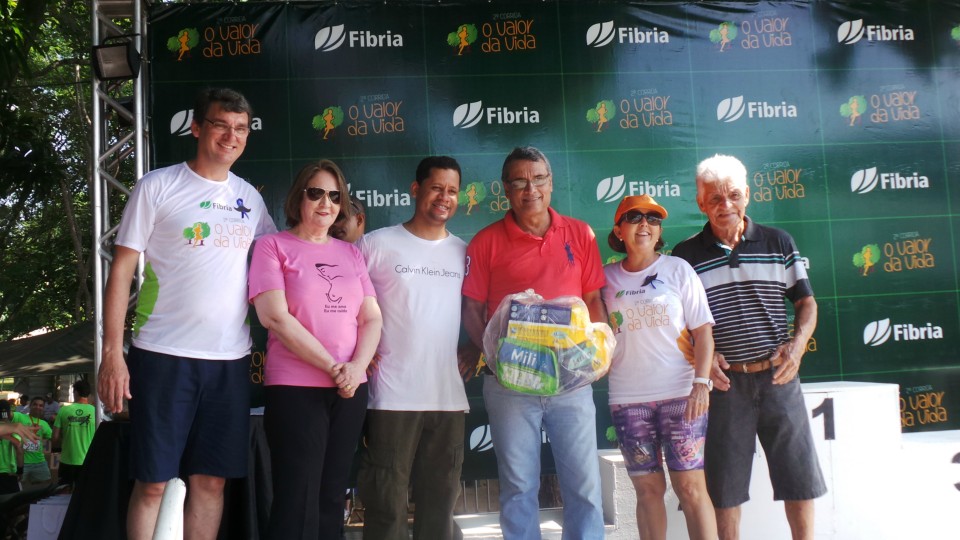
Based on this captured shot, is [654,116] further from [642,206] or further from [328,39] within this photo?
[328,39]

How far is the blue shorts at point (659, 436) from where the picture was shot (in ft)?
9.88

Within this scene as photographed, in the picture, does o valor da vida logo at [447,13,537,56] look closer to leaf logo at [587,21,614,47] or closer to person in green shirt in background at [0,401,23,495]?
leaf logo at [587,21,614,47]

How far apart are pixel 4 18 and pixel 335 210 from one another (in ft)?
9.61

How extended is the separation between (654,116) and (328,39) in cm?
207

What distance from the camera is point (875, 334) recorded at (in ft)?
16.3

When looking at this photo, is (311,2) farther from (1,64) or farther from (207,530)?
(207,530)

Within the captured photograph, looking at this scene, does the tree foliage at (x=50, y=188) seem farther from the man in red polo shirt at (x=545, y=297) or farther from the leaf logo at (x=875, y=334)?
the leaf logo at (x=875, y=334)

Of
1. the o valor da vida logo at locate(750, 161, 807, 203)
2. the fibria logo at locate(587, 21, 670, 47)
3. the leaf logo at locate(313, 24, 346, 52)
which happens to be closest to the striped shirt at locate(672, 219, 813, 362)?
the o valor da vida logo at locate(750, 161, 807, 203)

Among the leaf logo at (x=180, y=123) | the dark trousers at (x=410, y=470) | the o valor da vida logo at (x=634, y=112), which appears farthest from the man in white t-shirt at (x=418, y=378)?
the leaf logo at (x=180, y=123)

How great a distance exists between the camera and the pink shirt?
2758mm

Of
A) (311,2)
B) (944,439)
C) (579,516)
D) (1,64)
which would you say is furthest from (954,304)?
(1,64)

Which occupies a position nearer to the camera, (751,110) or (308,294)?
(308,294)

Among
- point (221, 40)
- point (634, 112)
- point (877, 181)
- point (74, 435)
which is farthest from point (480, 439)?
point (74, 435)

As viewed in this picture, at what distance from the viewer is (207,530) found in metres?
2.72
